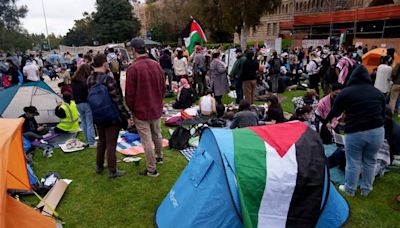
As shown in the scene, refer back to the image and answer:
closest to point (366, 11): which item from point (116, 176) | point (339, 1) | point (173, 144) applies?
point (339, 1)

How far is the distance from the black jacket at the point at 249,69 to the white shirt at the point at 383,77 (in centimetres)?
338

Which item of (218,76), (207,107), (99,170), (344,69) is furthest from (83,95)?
(344,69)

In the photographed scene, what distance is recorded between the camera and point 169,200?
356cm

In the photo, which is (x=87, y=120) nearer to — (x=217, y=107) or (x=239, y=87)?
(x=217, y=107)

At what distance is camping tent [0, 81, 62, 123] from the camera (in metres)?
7.17

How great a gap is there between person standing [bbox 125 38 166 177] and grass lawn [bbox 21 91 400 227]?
22.9 inches

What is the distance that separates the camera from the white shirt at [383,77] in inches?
312

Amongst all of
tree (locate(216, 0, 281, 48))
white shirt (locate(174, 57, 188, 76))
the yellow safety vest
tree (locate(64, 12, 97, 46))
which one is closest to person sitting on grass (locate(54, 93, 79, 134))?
the yellow safety vest

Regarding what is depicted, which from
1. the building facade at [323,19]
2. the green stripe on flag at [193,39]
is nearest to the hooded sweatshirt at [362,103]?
the green stripe on flag at [193,39]

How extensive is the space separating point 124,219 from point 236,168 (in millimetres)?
1867

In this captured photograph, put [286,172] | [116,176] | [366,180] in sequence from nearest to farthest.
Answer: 1. [286,172]
2. [366,180]
3. [116,176]

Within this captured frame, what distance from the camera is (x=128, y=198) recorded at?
435 cm

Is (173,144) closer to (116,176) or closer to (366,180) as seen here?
Result: (116,176)

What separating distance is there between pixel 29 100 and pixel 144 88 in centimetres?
472
